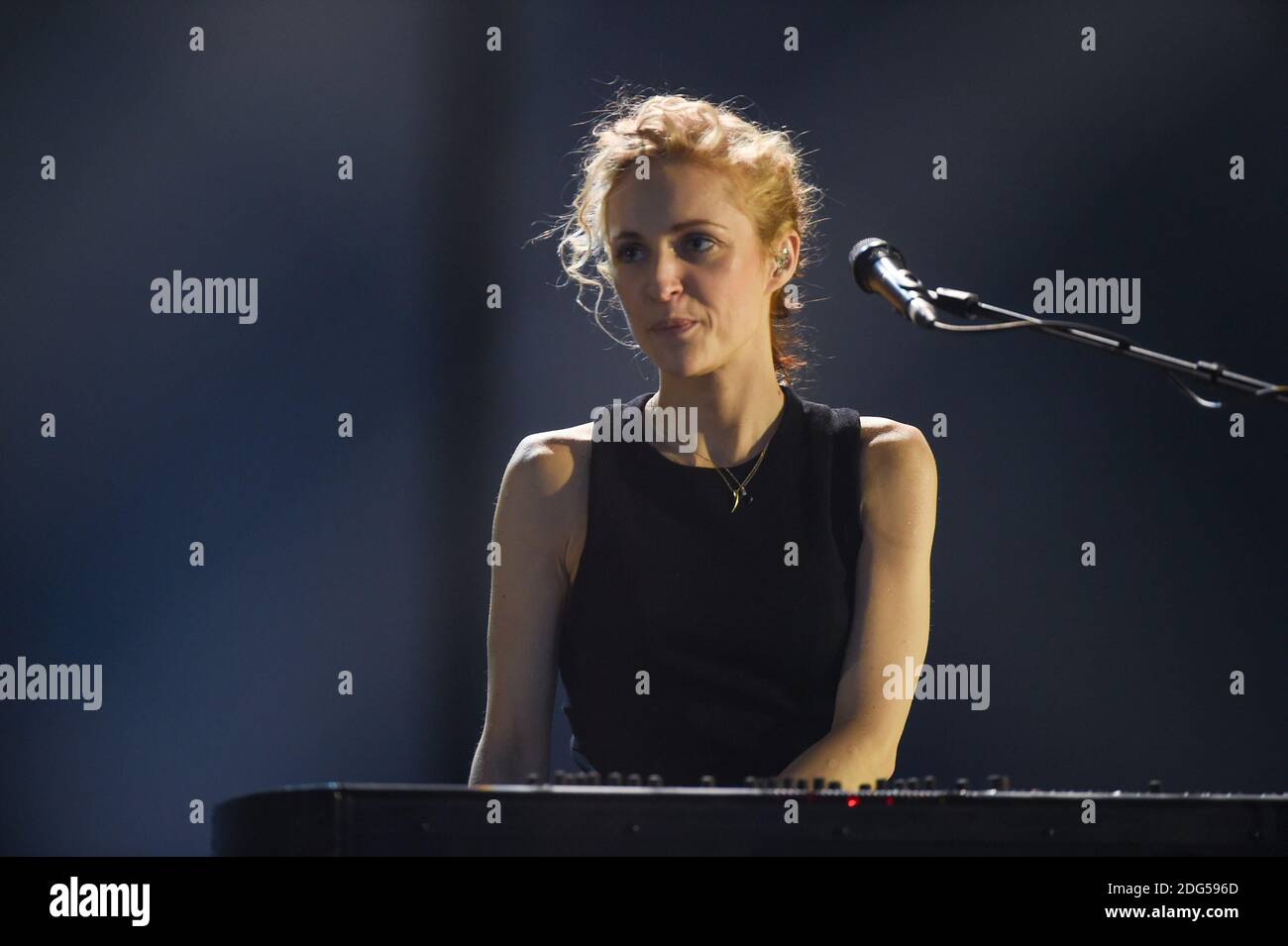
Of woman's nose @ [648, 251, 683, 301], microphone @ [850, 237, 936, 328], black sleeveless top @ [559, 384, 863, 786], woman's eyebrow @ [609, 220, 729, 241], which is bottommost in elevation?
black sleeveless top @ [559, 384, 863, 786]

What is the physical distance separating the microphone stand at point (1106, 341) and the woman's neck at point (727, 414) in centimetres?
76

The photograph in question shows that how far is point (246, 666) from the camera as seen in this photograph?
2.88 metres

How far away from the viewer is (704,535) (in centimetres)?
231

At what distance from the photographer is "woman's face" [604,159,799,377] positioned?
87.5 inches

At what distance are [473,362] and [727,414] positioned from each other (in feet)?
2.59

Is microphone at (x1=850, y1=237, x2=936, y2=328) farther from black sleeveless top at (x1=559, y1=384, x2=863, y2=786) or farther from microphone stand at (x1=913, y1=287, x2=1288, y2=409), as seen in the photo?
black sleeveless top at (x1=559, y1=384, x2=863, y2=786)

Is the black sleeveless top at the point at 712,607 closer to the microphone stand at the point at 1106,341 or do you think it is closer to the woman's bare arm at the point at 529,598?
the woman's bare arm at the point at 529,598

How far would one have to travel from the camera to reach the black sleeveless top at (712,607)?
2.20 m

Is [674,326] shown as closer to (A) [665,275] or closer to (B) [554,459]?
(A) [665,275]

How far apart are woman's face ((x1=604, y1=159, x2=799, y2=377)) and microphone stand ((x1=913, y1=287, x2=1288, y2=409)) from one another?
2.18 ft

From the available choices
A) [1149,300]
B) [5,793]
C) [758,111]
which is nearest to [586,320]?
[758,111]

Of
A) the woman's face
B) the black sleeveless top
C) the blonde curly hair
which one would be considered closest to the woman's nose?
the woman's face
